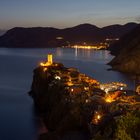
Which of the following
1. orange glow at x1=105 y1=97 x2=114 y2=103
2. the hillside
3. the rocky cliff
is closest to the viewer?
the rocky cliff

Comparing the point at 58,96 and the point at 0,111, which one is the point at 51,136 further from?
the point at 0,111

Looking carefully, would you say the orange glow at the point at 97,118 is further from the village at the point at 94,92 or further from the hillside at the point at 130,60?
the hillside at the point at 130,60

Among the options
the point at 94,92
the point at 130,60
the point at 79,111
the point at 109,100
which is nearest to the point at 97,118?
the point at 79,111

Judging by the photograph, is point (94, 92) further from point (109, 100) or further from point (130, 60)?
point (130, 60)

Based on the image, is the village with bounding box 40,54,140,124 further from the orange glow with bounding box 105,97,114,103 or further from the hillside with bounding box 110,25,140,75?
the hillside with bounding box 110,25,140,75

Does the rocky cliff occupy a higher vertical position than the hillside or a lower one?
higher

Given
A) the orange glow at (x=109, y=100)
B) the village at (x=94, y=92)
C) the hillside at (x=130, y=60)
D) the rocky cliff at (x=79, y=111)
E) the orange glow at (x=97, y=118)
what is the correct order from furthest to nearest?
the hillside at (x=130, y=60)
the orange glow at (x=109, y=100)
the village at (x=94, y=92)
the orange glow at (x=97, y=118)
the rocky cliff at (x=79, y=111)

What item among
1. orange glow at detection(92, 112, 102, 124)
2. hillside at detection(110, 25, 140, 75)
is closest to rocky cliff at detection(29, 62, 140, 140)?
orange glow at detection(92, 112, 102, 124)

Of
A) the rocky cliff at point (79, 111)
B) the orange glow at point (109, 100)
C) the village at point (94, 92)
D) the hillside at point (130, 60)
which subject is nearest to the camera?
the rocky cliff at point (79, 111)

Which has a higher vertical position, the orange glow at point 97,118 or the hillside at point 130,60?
the orange glow at point 97,118

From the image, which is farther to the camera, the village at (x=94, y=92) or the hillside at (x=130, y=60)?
the hillside at (x=130, y=60)

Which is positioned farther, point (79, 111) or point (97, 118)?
point (79, 111)

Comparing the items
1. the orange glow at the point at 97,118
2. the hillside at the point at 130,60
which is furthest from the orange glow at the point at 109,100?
the hillside at the point at 130,60
